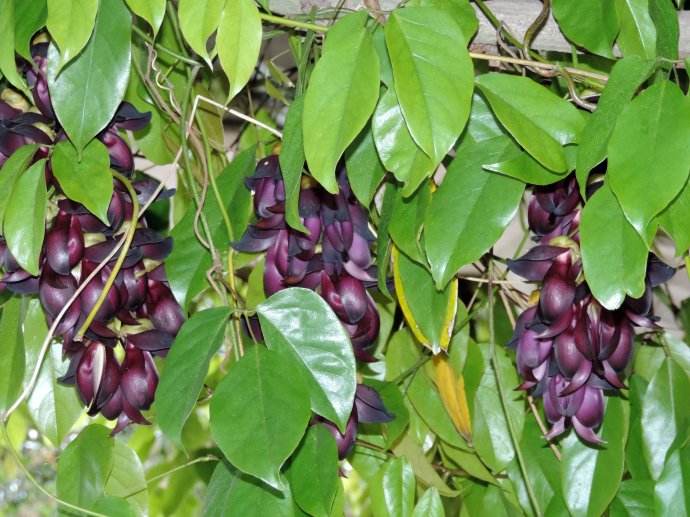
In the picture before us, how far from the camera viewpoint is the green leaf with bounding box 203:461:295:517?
675 mm

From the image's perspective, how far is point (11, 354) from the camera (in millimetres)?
807

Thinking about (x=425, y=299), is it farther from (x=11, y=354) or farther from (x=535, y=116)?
(x=11, y=354)

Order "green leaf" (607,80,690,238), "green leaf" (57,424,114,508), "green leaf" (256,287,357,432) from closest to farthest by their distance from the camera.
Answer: "green leaf" (607,80,690,238)
"green leaf" (256,287,357,432)
"green leaf" (57,424,114,508)

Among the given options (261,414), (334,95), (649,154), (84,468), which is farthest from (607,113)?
(84,468)

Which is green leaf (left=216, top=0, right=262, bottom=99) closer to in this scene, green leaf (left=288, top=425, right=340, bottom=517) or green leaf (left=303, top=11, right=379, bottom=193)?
green leaf (left=303, top=11, right=379, bottom=193)

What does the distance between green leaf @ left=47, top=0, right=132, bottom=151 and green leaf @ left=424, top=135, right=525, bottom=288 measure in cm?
21

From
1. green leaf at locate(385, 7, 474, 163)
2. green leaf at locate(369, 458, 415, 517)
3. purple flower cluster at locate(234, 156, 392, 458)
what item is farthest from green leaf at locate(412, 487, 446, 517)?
green leaf at locate(385, 7, 474, 163)

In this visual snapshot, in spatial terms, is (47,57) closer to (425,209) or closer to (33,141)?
(33,141)

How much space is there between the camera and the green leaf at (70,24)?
616 mm

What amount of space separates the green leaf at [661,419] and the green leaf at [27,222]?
46cm

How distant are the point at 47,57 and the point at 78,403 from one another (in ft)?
0.97

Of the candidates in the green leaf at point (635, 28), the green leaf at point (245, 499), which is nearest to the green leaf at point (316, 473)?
the green leaf at point (245, 499)

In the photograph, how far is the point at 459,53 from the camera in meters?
0.58

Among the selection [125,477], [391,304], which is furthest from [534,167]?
[125,477]
